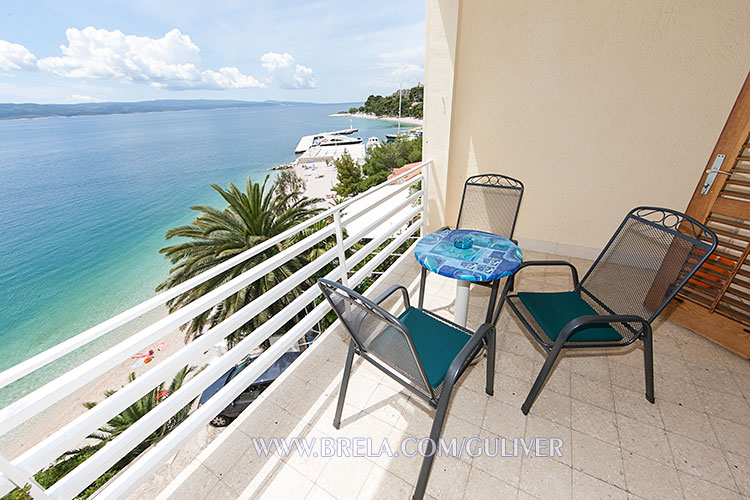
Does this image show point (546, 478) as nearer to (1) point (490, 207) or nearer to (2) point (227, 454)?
(2) point (227, 454)

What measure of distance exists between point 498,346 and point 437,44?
280 centimetres

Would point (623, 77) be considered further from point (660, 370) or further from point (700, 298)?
point (660, 370)

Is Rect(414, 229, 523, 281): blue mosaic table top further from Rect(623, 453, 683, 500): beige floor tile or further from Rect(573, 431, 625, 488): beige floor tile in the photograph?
Rect(623, 453, 683, 500): beige floor tile

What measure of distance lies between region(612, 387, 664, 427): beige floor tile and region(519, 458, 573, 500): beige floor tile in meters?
0.52

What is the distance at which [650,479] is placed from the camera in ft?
4.36

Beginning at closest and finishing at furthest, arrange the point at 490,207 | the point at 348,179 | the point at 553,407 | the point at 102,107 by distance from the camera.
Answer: the point at 553,407
the point at 490,207
the point at 348,179
the point at 102,107

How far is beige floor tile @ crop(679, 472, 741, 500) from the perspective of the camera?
1.26 metres

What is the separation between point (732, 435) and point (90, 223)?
114 feet

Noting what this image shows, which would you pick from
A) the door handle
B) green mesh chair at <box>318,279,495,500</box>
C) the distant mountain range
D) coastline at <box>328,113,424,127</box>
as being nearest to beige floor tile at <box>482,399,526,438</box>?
green mesh chair at <box>318,279,495,500</box>

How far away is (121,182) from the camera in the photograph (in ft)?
115

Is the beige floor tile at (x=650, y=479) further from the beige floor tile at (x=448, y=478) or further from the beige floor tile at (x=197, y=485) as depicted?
the beige floor tile at (x=197, y=485)

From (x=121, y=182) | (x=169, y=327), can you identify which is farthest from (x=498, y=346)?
(x=121, y=182)

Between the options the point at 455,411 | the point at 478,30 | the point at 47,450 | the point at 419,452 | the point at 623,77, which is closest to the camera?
the point at 47,450

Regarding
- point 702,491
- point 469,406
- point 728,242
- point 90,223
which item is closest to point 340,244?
point 469,406
